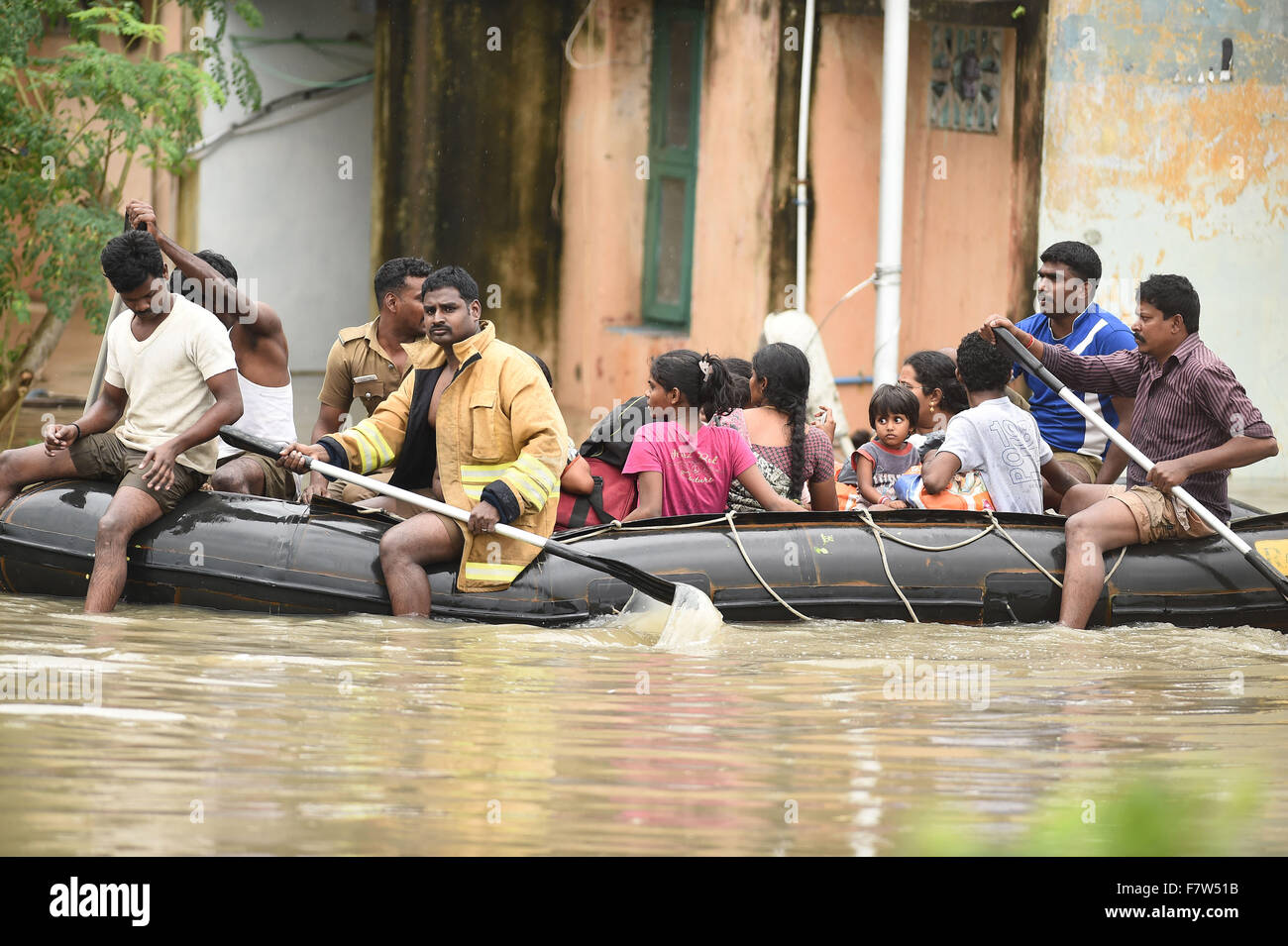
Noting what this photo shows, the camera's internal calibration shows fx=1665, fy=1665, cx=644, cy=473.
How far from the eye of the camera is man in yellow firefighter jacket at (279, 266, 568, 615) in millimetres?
6527

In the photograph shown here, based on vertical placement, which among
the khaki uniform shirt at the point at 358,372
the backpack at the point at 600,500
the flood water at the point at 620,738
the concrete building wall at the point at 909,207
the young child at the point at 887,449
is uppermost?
the concrete building wall at the point at 909,207

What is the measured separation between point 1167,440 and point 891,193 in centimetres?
410

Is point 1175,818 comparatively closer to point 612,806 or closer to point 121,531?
point 612,806

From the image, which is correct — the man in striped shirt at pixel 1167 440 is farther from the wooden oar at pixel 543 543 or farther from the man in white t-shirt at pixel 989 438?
the wooden oar at pixel 543 543

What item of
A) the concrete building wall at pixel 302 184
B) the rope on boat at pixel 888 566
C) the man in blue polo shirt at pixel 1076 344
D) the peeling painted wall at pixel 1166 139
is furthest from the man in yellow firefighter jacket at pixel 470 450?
the concrete building wall at pixel 302 184

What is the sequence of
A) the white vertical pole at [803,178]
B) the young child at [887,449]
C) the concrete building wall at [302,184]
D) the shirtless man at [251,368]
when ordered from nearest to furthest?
1. the shirtless man at [251,368]
2. the young child at [887,449]
3. the white vertical pole at [803,178]
4. the concrete building wall at [302,184]

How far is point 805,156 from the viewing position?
1088 centimetres

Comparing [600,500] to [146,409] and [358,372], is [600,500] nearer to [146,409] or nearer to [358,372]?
[358,372]

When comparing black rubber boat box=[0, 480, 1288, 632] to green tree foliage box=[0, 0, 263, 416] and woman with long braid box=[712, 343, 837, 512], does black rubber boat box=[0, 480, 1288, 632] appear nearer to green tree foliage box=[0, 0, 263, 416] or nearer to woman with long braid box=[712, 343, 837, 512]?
woman with long braid box=[712, 343, 837, 512]

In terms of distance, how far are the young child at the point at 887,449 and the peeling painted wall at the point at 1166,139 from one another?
387 cm

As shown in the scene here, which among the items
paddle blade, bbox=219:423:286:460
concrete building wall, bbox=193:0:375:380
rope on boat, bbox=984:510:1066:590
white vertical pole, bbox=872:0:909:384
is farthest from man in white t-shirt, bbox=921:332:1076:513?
concrete building wall, bbox=193:0:375:380

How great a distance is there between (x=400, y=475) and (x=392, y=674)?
139 centimetres

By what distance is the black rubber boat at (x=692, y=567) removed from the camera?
674 cm

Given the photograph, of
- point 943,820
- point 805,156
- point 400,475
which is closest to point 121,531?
point 400,475
